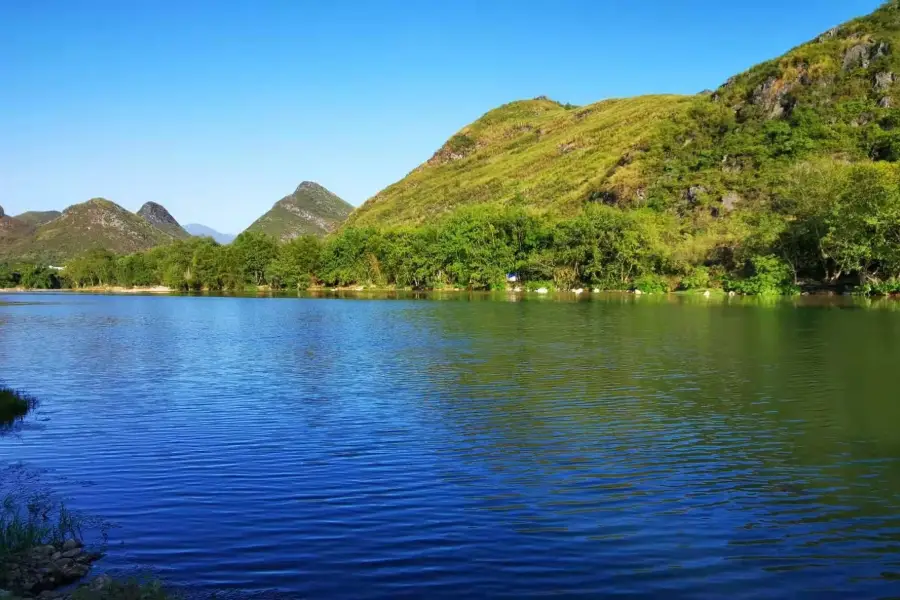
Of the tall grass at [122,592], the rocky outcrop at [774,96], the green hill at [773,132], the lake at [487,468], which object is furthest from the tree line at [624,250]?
the tall grass at [122,592]

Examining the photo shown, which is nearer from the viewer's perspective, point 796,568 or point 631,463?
point 796,568

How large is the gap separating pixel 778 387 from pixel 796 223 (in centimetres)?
8994

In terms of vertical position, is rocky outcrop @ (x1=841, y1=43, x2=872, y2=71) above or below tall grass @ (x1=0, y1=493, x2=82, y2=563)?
above

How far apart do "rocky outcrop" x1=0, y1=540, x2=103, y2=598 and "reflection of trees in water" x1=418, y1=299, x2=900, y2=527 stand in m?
7.99

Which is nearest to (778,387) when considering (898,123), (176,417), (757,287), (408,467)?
(408,467)

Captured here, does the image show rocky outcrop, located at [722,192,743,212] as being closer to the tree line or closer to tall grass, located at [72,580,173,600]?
the tree line

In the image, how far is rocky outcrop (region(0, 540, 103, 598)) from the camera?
10289 mm

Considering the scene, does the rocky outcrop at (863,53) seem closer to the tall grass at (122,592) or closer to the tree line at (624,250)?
the tree line at (624,250)

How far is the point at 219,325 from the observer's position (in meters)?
64.9

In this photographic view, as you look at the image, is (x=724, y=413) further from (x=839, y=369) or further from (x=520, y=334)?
(x=520, y=334)

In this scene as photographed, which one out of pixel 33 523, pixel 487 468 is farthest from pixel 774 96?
pixel 33 523

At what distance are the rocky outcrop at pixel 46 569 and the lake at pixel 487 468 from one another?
0.42m

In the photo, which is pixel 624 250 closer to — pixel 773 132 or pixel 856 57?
pixel 773 132

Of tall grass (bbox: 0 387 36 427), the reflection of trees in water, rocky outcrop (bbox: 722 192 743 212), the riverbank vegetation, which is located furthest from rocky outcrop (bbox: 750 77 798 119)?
the riverbank vegetation
